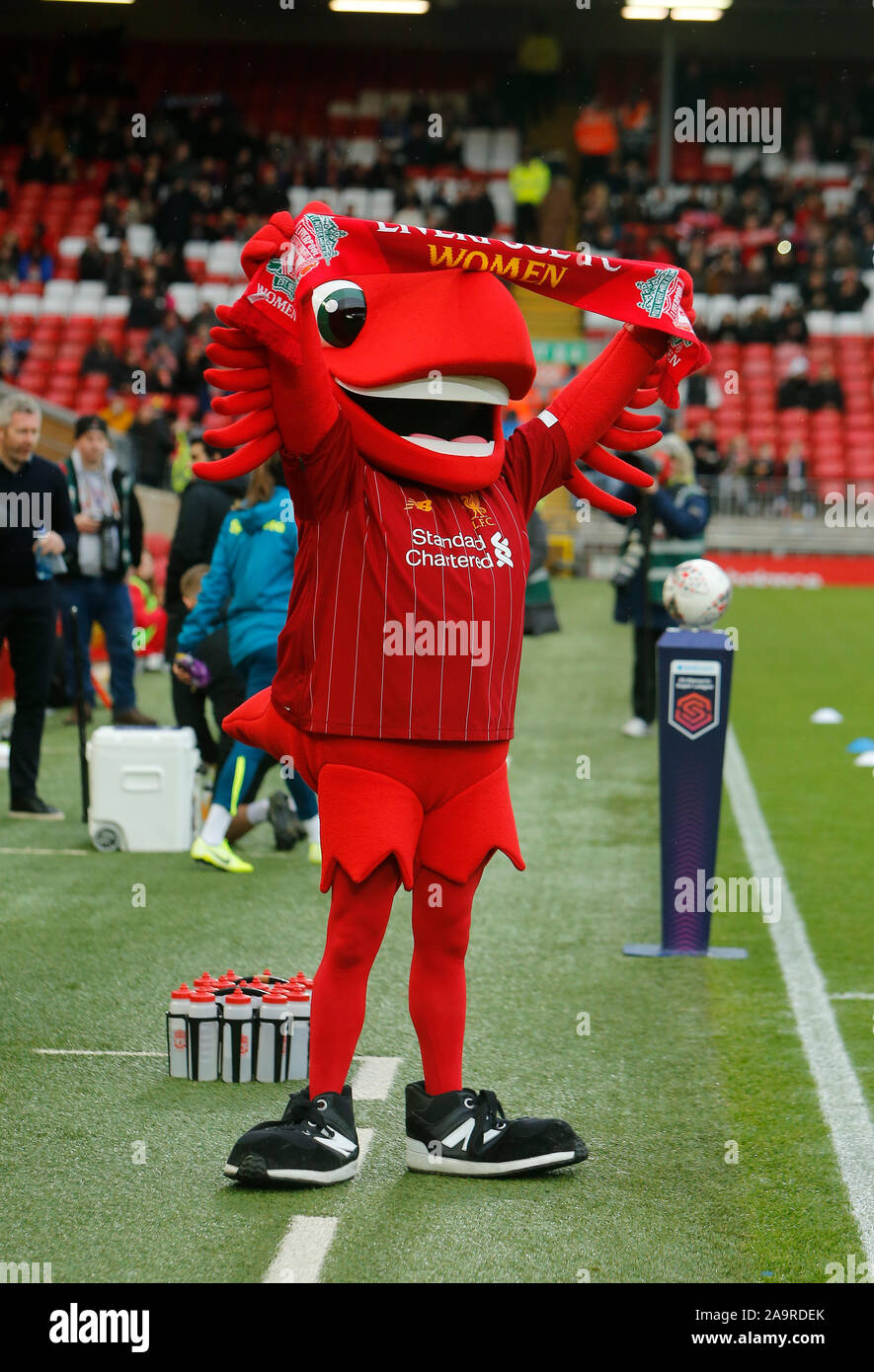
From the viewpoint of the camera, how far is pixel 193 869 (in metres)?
7.18

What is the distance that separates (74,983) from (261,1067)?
1.14 m

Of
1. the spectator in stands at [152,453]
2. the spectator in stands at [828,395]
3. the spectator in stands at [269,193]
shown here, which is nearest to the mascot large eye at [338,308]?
the spectator in stands at [152,453]

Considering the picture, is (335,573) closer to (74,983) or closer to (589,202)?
(74,983)

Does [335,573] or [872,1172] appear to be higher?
[335,573]

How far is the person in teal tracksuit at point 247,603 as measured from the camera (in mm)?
6895

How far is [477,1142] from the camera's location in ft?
12.8

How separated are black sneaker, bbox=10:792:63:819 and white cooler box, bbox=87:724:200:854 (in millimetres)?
755

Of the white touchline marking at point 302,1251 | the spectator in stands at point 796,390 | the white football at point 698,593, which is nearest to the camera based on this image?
the white touchline marking at point 302,1251

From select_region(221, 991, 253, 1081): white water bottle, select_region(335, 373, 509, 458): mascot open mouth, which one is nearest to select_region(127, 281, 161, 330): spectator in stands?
select_region(221, 991, 253, 1081): white water bottle

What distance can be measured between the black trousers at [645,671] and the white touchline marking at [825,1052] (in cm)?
304

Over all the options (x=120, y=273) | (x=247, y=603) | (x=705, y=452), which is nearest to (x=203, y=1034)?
(x=247, y=603)

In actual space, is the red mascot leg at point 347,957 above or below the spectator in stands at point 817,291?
below

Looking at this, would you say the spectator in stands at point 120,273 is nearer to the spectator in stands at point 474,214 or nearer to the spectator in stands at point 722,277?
the spectator in stands at point 474,214
